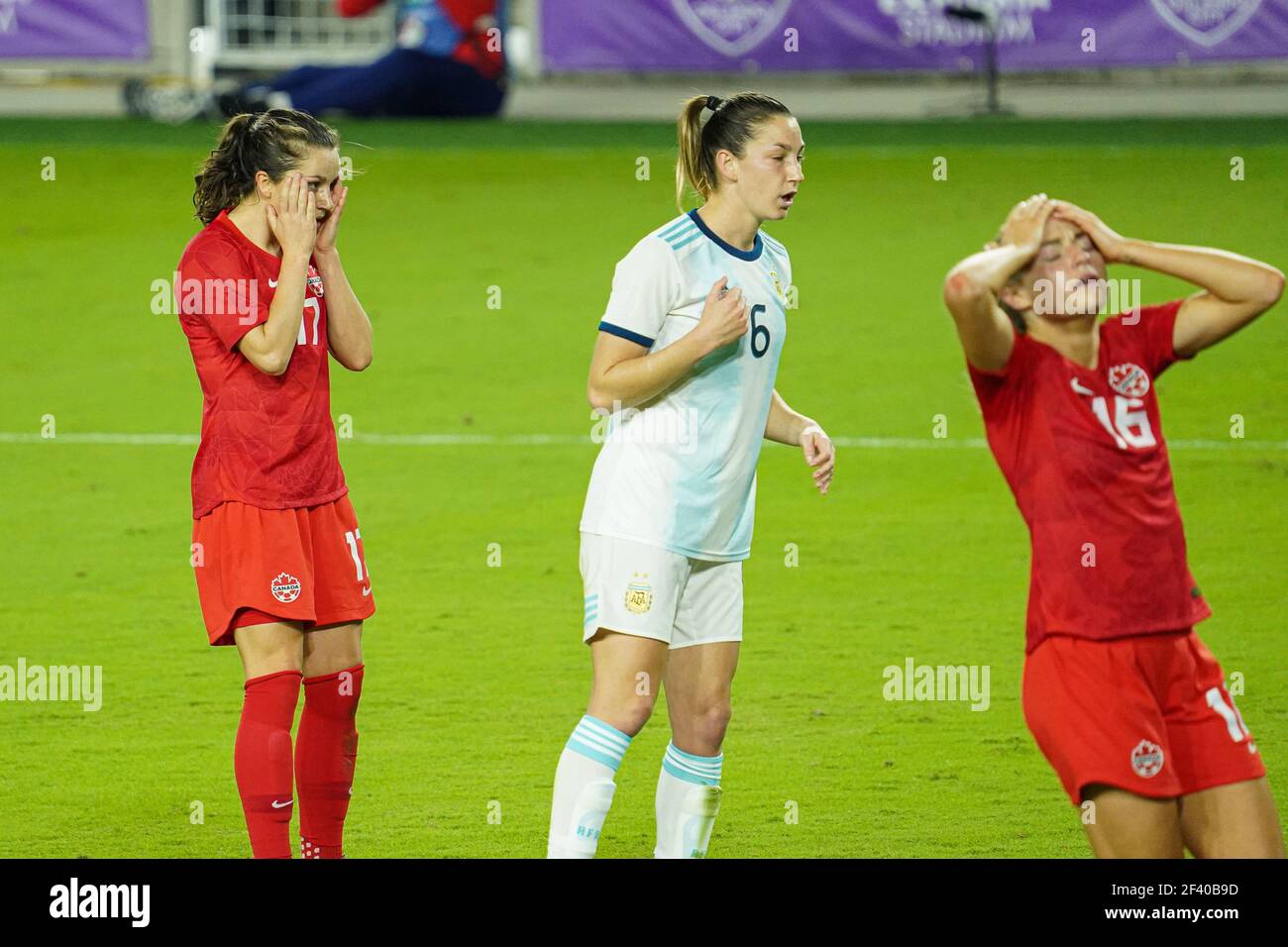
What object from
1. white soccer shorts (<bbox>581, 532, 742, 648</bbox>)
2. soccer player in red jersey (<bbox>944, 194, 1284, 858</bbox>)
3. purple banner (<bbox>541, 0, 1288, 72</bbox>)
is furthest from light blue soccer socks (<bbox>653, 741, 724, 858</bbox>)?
purple banner (<bbox>541, 0, 1288, 72</bbox>)

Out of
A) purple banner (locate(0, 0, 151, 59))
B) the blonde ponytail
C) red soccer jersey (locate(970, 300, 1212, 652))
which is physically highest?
purple banner (locate(0, 0, 151, 59))

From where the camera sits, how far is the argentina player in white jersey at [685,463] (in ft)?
15.0

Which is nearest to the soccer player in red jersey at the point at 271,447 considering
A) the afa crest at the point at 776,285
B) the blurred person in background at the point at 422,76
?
the afa crest at the point at 776,285

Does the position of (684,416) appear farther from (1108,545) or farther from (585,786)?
(1108,545)

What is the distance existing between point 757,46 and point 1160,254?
19.4 m

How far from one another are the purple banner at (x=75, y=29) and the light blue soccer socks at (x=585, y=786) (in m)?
21.8

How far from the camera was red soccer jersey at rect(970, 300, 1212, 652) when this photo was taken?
12.9 feet

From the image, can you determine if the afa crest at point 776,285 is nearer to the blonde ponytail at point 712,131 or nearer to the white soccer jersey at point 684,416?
the white soccer jersey at point 684,416

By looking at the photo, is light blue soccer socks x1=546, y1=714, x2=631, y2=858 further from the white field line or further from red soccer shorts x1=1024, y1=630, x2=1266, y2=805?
the white field line

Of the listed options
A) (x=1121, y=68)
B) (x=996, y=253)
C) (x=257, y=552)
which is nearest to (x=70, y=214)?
(x=1121, y=68)

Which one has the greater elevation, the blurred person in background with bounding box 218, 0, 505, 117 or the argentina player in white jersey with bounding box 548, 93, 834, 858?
the blurred person in background with bounding box 218, 0, 505, 117

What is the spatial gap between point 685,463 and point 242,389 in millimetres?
1074

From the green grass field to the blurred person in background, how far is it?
2408 millimetres

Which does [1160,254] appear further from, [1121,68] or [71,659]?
[1121,68]
